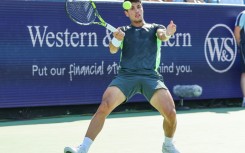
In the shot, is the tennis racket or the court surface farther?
the tennis racket

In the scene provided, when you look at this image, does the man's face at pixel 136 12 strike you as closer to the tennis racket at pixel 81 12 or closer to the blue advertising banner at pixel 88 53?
the tennis racket at pixel 81 12

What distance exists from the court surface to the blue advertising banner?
0.50m

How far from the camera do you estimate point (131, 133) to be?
6.85 meters

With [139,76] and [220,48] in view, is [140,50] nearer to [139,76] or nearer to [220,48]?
[139,76]

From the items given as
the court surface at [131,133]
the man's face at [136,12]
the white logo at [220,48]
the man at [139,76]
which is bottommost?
the court surface at [131,133]

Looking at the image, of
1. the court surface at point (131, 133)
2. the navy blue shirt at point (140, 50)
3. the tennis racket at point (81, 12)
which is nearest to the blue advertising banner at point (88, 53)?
the court surface at point (131, 133)

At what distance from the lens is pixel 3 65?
8.16m

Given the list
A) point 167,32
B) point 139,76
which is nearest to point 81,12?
point 139,76

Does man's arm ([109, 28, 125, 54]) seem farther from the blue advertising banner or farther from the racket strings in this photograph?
the blue advertising banner

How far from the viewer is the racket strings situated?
22.4 feet

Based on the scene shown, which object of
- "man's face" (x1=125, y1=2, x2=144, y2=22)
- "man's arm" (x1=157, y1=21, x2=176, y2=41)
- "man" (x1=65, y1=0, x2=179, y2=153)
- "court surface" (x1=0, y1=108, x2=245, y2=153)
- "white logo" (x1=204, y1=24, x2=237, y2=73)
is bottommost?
"court surface" (x1=0, y1=108, x2=245, y2=153)

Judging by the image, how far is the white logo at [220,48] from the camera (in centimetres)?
1002

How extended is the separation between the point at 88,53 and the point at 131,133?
235 cm

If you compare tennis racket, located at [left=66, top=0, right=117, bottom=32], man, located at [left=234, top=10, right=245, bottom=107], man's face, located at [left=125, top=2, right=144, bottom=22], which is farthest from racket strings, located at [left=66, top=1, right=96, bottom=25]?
man, located at [left=234, top=10, right=245, bottom=107]
